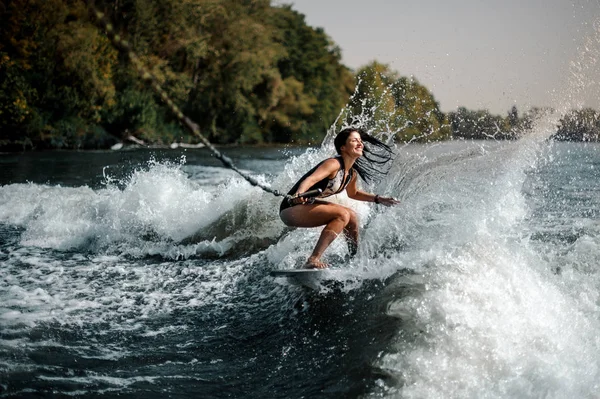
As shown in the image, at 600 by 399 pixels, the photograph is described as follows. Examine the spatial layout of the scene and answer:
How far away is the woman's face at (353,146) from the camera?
646 cm

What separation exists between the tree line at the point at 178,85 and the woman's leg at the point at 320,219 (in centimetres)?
496

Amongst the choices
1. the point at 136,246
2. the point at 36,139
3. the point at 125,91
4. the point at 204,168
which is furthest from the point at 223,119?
the point at 136,246

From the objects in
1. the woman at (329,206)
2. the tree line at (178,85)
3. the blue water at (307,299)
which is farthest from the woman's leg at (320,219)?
the tree line at (178,85)

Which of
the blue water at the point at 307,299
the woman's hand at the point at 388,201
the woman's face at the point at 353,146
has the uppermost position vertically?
the woman's face at the point at 353,146

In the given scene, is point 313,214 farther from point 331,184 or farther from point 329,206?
point 331,184

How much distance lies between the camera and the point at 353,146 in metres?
6.46

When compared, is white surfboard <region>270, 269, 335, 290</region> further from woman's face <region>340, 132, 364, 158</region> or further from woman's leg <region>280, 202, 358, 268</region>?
woman's face <region>340, 132, 364, 158</region>

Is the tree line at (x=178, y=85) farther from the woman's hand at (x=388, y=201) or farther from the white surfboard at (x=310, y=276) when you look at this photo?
the white surfboard at (x=310, y=276)

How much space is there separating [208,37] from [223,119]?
6242mm

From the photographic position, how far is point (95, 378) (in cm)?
473

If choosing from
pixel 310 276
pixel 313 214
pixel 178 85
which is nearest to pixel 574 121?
pixel 313 214

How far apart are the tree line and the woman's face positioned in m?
4.66

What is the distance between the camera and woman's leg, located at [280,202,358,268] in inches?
254

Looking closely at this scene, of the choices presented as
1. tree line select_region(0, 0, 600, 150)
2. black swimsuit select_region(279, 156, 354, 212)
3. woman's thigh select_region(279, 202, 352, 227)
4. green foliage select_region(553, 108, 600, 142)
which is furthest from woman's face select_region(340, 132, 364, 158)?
green foliage select_region(553, 108, 600, 142)
